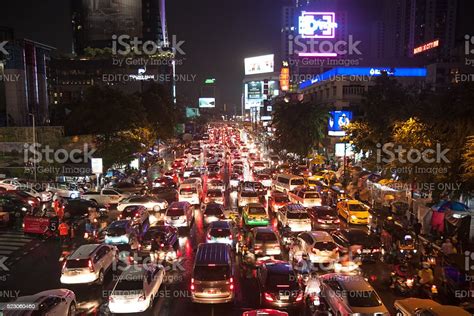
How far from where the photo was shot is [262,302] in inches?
562

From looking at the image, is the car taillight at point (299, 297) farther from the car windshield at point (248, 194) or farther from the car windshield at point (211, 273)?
the car windshield at point (248, 194)

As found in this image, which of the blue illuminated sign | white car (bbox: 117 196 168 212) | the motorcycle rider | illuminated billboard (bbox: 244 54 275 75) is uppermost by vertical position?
illuminated billboard (bbox: 244 54 275 75)

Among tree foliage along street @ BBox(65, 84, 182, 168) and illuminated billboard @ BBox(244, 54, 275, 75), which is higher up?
illuminated billboard @ BBox(244, 54, 275, 75)

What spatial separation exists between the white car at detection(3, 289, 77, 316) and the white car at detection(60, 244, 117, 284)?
2079 millimetres

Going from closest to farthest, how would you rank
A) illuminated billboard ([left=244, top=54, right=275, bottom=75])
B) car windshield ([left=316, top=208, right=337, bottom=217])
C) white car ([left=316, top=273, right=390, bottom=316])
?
1. white car ([left=316, top=273, right=390, bottom=316])
2. car windshield ([left=316, top=208, right=337, bottom=217])
3. illuminated billboard ([left=244, top=54, right=275, bottom=75])

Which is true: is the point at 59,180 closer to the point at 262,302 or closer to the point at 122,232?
the point at 122,232

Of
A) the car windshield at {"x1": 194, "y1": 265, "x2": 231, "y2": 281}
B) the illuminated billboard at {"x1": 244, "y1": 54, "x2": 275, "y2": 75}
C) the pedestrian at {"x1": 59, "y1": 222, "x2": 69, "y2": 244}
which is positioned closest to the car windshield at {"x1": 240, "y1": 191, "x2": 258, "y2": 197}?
the pedestrian at {"x1": 59, "y1": 222, "x2": 69, "y2": 244}

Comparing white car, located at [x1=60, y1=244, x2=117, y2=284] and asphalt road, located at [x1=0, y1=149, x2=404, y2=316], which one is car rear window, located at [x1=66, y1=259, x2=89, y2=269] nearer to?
white car, located at [x1=60, y1=244, x2=117, y2=284]

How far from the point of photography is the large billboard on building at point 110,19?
390 ft

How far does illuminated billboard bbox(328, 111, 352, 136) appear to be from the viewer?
55241 mm

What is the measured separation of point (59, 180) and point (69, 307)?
28.2 meters

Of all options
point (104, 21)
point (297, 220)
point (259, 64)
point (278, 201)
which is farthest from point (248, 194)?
point (259, 64)

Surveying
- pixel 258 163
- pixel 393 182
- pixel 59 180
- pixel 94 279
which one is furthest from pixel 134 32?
pixel 94 279

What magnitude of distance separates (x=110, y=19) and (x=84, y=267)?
384ft
